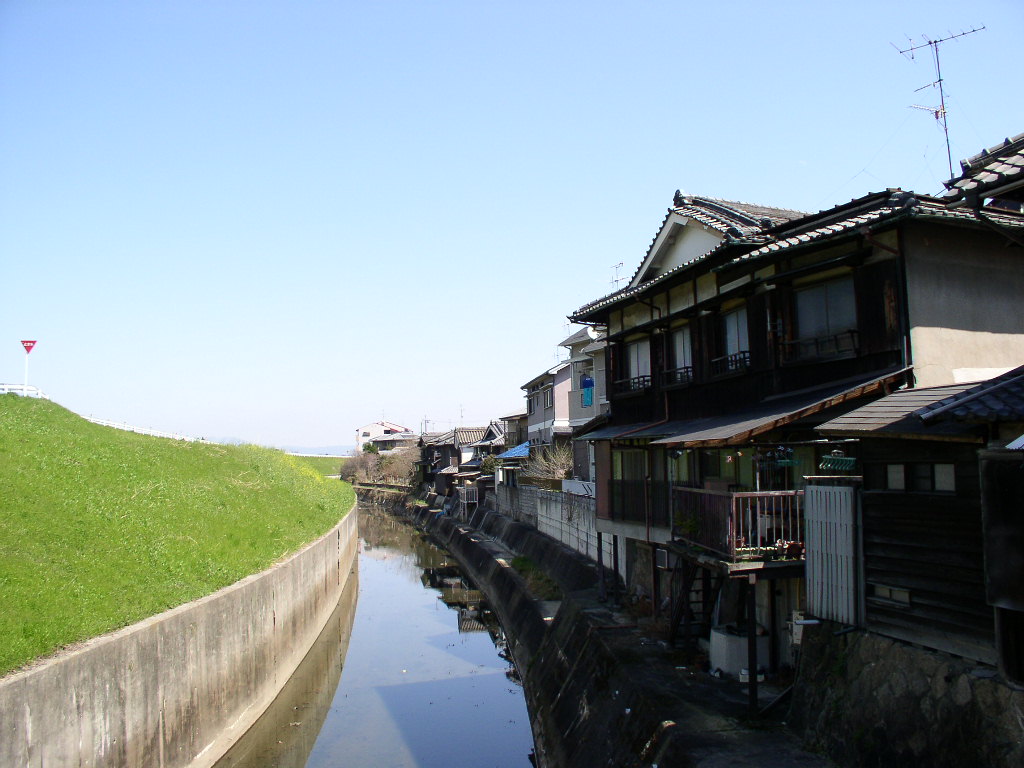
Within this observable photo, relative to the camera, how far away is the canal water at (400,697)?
15.6m

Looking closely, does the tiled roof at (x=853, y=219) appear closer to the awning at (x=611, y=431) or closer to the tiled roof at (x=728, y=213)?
the tiled roof at (x=728, y=213)

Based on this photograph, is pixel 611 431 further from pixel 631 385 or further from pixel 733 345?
pixel 733 345

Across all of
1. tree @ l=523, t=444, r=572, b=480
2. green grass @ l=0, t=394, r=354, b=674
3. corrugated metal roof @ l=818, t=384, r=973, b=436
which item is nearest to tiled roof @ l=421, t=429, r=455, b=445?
tree @ l=523, t=444, r=572, b=480

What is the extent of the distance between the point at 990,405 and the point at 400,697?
56.8ft

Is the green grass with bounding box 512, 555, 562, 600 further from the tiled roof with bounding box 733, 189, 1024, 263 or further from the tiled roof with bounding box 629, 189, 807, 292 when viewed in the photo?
the tiled roof with bounding box 733, 189, 1024, 263

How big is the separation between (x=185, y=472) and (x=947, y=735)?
25.6 metres

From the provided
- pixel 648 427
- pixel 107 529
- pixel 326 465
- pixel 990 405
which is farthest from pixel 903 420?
pixel 326 465

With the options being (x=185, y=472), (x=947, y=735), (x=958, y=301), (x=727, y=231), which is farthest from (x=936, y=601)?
(x=185, y=472)

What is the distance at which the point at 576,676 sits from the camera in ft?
47.5

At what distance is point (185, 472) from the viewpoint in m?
26.4

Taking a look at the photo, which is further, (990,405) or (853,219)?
(853,219)

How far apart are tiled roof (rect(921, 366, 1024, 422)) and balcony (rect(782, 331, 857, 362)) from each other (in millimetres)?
3985

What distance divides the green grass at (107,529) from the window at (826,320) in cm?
1259

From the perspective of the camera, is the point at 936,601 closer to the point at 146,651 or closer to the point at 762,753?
the point at 762,753
